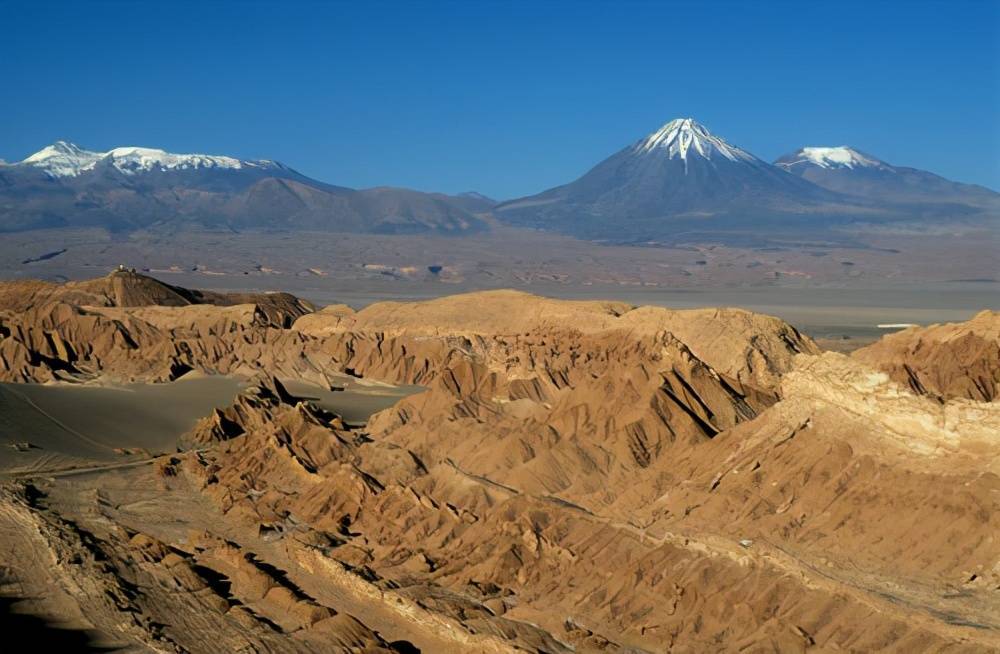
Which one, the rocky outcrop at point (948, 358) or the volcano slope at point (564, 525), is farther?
the rocky outcrop at point (948, 358)

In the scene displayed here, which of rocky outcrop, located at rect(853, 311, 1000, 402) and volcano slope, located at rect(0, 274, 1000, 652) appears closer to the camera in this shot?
volcano slope, located at rect(0, 274, 1000, 652)

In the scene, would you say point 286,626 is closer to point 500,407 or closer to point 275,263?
point 500,407

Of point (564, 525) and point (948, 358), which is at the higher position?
point (948, 358)

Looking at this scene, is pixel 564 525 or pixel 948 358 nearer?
pixel 564 525

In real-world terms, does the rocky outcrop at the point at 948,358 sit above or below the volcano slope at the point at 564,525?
above

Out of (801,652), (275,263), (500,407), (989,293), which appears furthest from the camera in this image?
(275,263)

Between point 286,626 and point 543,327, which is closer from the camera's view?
point 286,626

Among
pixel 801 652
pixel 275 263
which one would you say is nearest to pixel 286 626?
pixel 801 652

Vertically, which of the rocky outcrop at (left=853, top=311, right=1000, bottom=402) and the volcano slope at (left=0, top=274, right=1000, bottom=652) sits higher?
the rocky outcrop at (left=853, top=311, right=1000, bottom=402)
